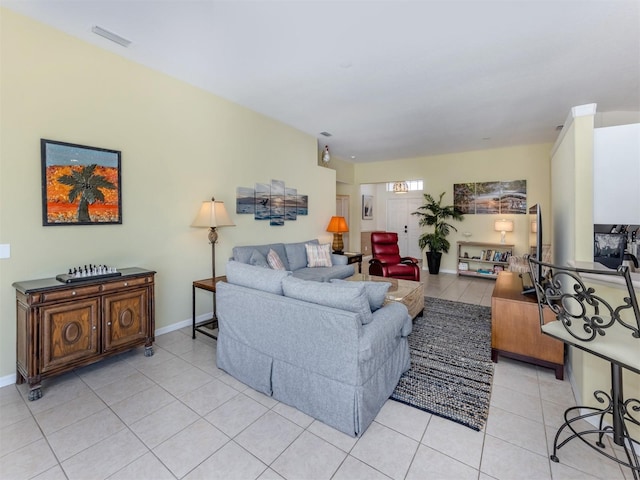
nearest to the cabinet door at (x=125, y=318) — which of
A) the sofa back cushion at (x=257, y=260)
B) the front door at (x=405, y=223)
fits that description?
the sofa back cushion at (x=257, y=260)

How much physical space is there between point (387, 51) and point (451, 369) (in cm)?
301

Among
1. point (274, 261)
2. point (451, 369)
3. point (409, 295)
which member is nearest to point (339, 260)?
point (274, 261)

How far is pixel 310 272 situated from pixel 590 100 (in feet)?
14.6

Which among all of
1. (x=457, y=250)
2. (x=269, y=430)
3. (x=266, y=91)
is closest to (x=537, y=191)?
(x=457, y=250)

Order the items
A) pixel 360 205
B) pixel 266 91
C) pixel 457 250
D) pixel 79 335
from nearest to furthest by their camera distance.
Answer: pixel 79 335 < pixel 266 91 < pixel 457 250 < pixel 360 205

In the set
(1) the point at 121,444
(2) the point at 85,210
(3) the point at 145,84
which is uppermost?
(3) the point at 145,84

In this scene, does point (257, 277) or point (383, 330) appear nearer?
point (383, 330)

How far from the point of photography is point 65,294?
2.35 meters

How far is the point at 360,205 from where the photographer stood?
850 cm

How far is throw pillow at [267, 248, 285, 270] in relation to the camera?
4.21m

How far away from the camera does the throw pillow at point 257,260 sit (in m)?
3.90

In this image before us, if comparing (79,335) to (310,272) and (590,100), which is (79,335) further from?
(590,100)

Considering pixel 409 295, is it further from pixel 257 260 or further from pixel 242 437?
pixel 242 437

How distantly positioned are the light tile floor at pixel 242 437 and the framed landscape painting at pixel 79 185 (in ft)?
4.70
